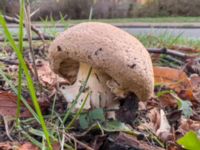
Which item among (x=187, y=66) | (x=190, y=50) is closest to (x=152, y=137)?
(x=187, y=66)

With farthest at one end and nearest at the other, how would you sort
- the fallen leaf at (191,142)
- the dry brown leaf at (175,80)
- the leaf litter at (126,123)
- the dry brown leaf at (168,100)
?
the dry brown leaf at (175,80), the dry brown leaf at (168,100), the leaf litter at (126,123), the fallen leaf at (191,142)

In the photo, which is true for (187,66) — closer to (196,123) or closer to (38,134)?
(196,123)

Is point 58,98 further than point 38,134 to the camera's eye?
Yes

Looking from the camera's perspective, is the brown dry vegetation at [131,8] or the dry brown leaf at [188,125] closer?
the dry brown leaf at [188,125]

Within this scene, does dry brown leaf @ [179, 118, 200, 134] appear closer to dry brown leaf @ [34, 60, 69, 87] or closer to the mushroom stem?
the mushroom stem

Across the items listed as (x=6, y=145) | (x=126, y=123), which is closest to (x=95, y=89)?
(x=126, y=123)

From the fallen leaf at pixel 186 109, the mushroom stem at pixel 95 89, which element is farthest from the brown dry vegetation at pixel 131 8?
the mushroom stem at pixel 95 89

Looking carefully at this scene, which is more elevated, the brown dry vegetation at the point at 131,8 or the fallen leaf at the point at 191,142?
the fallen leaf at the point at 191,142

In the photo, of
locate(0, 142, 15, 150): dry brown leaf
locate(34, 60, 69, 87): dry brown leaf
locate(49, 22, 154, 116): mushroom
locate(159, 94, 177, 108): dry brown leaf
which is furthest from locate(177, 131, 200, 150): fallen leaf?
locate(34, 60, 69, 87): dry brown leaf

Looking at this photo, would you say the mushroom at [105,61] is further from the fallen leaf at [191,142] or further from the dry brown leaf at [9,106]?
the fallen leaf at [191,142]
